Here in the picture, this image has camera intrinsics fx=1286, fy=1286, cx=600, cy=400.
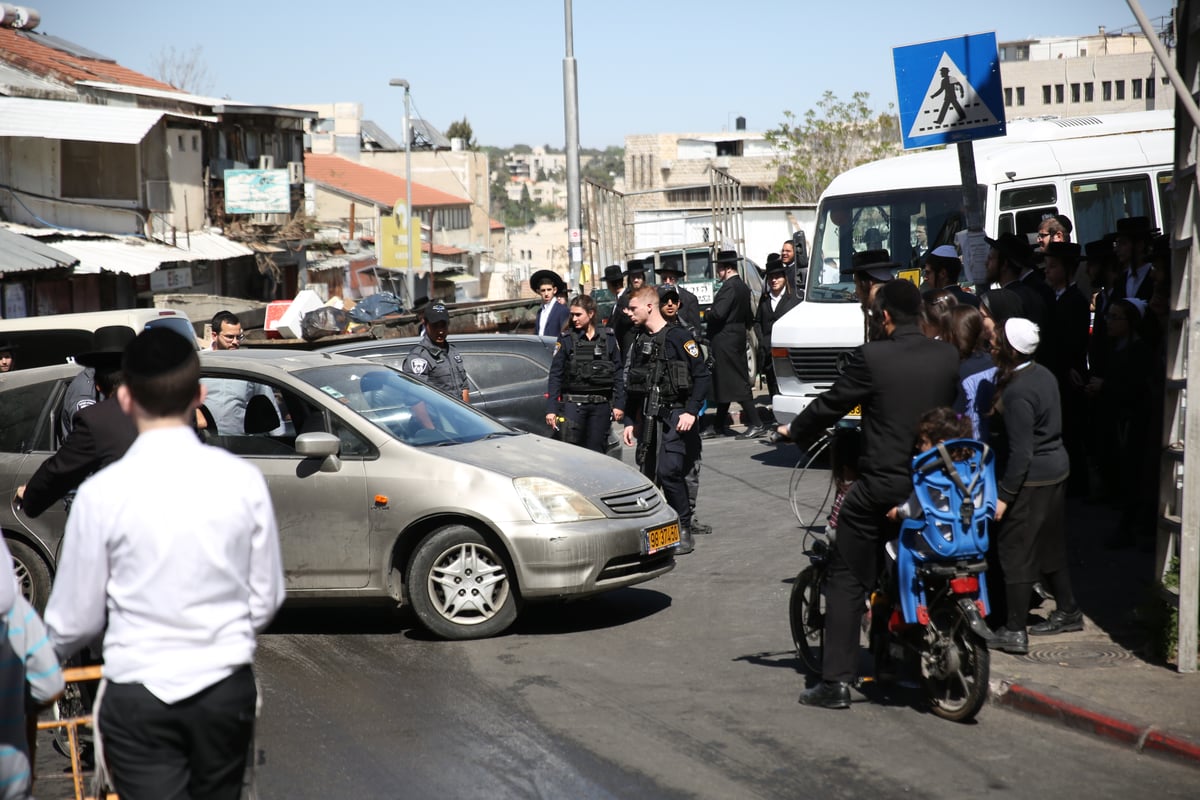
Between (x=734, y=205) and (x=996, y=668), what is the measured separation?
22.2 m

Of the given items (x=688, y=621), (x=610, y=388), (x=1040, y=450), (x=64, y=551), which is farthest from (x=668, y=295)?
(x=64, y=551)

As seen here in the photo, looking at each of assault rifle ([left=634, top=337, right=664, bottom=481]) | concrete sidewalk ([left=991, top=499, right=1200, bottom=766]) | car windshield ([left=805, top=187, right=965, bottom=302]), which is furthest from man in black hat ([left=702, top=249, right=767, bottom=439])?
concrete sidewalk ([left=991, top=499, right=1200, bottom=766])

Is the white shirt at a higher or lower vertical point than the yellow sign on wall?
lower

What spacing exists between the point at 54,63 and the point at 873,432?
3099cm

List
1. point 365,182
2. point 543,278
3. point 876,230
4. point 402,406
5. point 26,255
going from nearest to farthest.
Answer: point 402,406, point 876,230, point 543,278, point 26,255, point 365,182

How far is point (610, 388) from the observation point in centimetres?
1075

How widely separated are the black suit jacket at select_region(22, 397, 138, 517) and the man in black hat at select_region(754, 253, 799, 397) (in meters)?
11.9

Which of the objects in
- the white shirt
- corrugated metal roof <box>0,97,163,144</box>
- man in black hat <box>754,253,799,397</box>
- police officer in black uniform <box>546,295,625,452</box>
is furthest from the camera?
corrugated metal roof <box>0,97,163,144</box>

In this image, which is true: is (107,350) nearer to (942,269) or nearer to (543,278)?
(942,269)

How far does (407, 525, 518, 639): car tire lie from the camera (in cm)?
761

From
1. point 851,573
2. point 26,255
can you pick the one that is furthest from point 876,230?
point 26,255

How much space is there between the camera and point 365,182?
8219cm

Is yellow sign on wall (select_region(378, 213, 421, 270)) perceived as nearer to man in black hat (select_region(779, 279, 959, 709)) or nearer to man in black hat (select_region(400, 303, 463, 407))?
man in black hat (select_region(400, 303, 463, 407))

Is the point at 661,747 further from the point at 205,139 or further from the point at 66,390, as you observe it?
the point at 205,139
